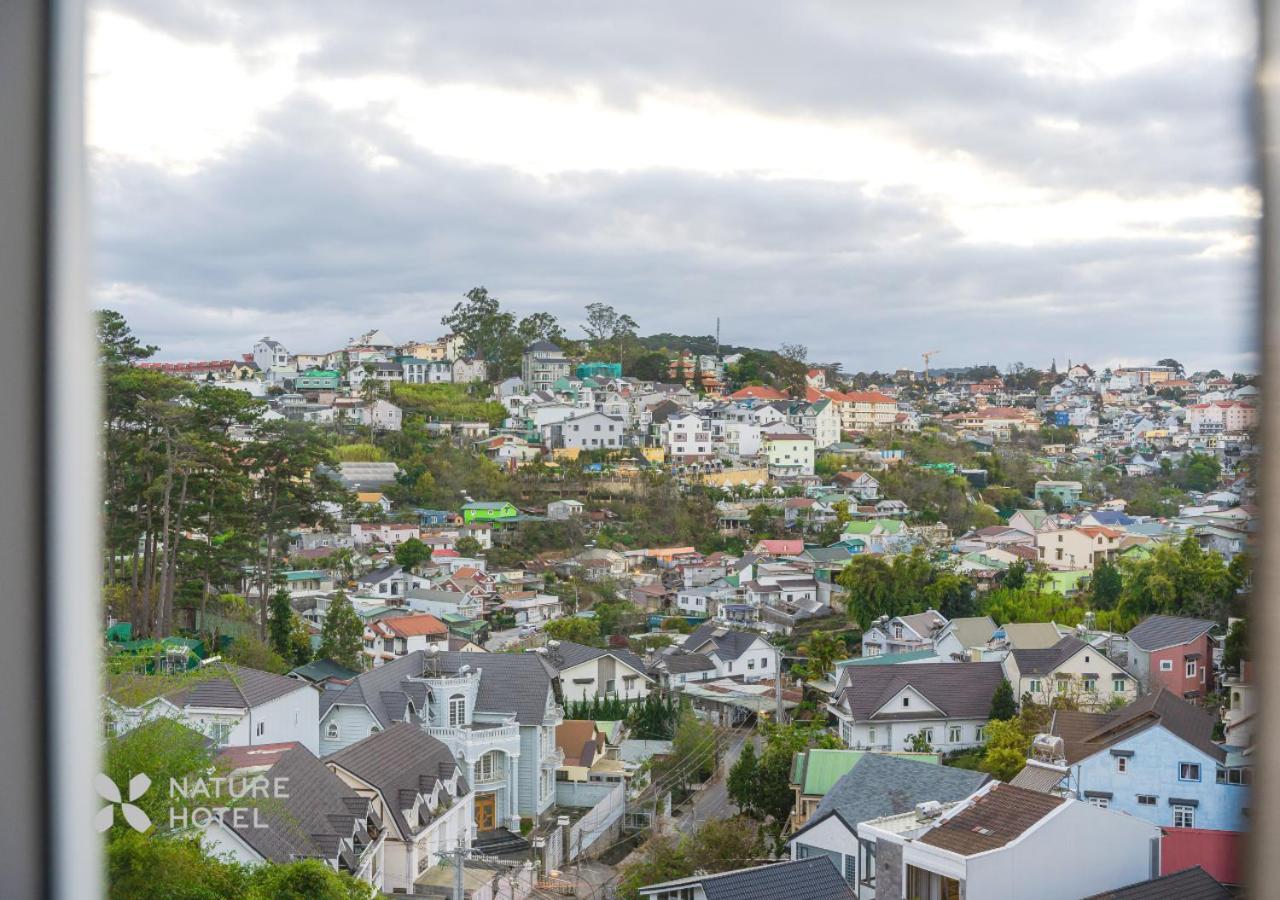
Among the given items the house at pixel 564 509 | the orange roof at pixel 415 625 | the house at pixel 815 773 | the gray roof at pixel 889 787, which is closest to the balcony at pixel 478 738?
the house at pixel 815 773

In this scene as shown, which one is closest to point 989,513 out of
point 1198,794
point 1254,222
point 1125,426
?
point 1125,426

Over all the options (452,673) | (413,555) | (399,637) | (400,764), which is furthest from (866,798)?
(413,555)

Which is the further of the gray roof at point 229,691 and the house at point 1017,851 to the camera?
the gray roof at point 229,691

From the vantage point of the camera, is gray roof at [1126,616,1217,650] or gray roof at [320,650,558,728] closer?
gray roof at [1126,616,1217,650]

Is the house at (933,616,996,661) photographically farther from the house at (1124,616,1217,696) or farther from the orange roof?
the orange roof

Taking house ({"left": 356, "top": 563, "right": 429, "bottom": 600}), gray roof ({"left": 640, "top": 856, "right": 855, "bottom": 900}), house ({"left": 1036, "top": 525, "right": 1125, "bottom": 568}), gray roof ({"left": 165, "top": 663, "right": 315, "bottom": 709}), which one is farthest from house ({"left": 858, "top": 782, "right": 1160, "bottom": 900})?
house ({"left": 356, "top": 563, "right": 429, "bottom": 600})

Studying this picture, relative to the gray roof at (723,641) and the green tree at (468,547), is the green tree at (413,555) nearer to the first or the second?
the green tree at (468,547)
